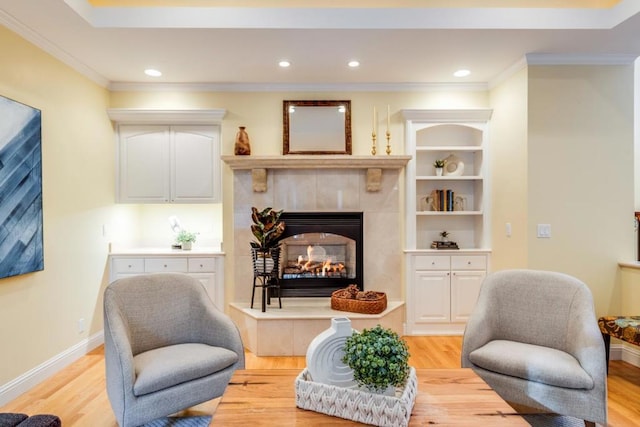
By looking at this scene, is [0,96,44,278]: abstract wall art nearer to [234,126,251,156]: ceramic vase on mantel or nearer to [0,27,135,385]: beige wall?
[0,27,135,385]: beige wall

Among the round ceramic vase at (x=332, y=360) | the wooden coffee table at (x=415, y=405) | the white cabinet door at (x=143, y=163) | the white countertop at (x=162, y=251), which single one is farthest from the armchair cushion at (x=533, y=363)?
the white cabinet door at (x=143, y=163)

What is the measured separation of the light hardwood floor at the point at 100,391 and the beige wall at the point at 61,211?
0.21 m

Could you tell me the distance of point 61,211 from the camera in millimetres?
3262

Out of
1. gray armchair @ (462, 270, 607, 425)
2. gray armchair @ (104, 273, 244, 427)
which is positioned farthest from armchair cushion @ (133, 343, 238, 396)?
gray armchair @ (462, 270, 607, 425)

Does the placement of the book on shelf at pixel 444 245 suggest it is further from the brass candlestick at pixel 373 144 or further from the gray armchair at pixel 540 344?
the gray armchair at pixel 540 344

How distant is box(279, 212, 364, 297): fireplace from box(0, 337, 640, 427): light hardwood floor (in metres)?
0.85

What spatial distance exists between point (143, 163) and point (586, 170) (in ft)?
14.2

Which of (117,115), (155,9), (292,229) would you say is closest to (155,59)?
(155,9)

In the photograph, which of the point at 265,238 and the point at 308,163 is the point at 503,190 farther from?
the point at 265,238

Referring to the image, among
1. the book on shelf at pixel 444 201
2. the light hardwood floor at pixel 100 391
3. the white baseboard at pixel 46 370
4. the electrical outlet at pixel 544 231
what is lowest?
the light hardwood floor at pixel 100 391

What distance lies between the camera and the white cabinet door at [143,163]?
416cm

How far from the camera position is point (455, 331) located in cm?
411

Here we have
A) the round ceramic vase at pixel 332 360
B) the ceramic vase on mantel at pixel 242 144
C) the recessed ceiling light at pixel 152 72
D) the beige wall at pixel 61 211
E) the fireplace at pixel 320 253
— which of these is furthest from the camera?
the fireplace at pixel 320 253

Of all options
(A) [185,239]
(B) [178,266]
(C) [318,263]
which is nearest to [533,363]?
(C) [318,263]
